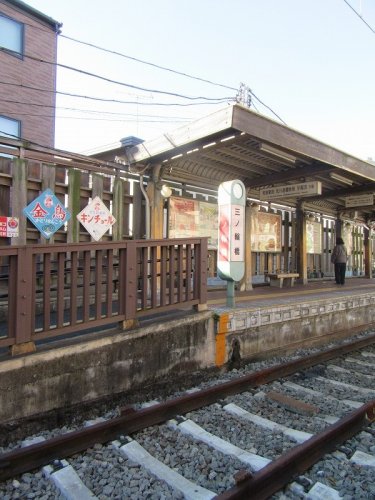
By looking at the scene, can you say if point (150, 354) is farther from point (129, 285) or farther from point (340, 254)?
point (340, 254)

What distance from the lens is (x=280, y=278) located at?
436 inches

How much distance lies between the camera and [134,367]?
4.59 meters

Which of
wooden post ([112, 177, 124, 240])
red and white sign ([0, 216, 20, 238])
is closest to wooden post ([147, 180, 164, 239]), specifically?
wooden post ([112, 177, 124, 240])

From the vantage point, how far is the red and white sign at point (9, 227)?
5.40m

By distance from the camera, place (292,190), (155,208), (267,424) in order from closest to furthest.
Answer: (267,424) < (155,208) < (292,190)

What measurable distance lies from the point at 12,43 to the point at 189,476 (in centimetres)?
1412

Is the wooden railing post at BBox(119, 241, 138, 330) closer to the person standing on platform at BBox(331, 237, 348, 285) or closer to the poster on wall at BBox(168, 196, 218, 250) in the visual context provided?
the poster on wall at BBox(168, 196, 218, 250)

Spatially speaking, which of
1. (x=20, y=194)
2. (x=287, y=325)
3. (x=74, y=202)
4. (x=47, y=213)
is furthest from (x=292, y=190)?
(x=20, y=194)

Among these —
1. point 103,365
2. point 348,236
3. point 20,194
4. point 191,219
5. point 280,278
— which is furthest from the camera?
point 348,236

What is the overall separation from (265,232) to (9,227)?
7.40m

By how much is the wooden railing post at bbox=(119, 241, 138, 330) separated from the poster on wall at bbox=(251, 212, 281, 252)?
20.8 ft

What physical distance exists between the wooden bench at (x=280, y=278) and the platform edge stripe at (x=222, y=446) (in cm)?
768

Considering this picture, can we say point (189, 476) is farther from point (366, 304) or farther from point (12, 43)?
point (12, 43)

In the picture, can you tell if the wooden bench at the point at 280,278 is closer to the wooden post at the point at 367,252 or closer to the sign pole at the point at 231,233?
the sign pole at the point at 231,233
